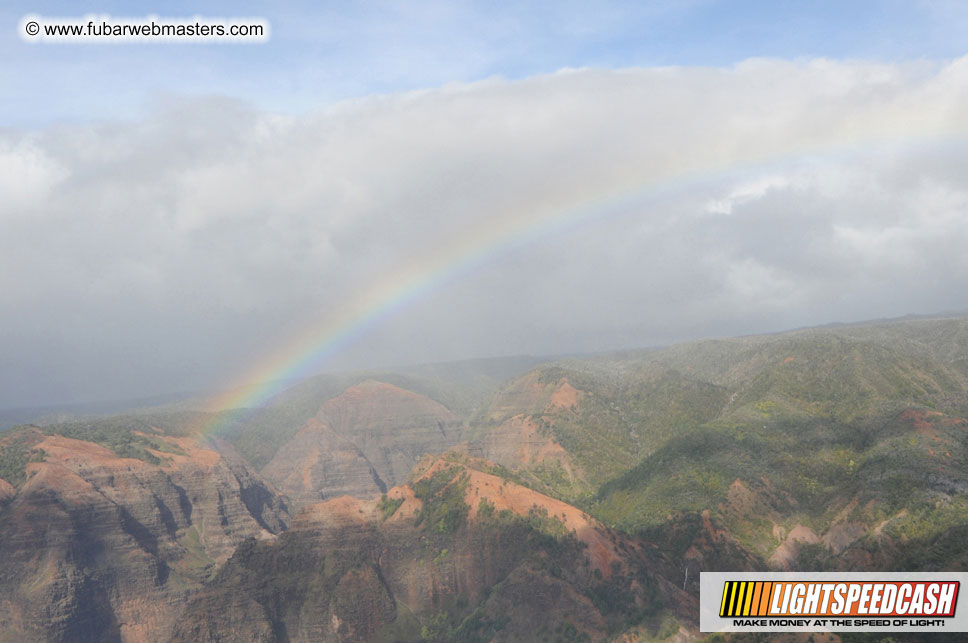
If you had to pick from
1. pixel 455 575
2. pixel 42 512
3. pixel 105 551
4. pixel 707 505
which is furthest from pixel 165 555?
pixel 707 505

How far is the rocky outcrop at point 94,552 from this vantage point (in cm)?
15338

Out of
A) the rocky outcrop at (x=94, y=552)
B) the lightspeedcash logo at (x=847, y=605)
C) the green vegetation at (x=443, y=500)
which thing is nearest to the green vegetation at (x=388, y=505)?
the green vegetation at (x=443, y=500)

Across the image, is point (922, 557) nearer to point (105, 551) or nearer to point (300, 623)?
point (300, 623)

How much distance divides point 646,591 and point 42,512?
14223 cm

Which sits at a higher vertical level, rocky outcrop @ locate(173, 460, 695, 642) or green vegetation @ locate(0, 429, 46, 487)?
green vegetation @ locate(0, 429, 46, 487)

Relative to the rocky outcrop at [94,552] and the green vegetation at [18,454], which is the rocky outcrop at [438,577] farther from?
the green vegetation at [18,454]

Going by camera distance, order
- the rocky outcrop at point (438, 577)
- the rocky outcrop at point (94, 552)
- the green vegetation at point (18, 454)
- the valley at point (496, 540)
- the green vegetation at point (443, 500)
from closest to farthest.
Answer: the rocky outcrop at point (438, 577) → the valley at point (496, 540) → the green vegetation at point (443, 500) → the rocky outcrop at point (94, 552) → the green vegetation at point (18, 454)

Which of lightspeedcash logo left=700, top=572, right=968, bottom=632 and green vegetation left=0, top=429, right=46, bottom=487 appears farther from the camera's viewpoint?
green vegetation left=0, top=429, right=46, bottom=487

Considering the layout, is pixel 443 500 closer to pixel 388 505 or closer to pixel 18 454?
pixel 388 505

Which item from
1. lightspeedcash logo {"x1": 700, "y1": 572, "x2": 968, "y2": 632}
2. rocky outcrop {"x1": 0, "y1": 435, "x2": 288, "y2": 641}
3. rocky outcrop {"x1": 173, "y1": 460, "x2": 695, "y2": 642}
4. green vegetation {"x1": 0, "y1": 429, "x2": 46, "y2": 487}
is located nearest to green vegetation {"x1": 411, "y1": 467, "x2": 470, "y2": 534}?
rocky outcrop {"x1": 173, "y1": 460, "x2": 695, "y2": 642}

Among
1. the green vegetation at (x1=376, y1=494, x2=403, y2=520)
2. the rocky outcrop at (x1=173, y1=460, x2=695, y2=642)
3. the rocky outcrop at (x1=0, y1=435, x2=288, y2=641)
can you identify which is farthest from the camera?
the rocky outcrop at (x1=0, y1=435, x2=288, y2=641)

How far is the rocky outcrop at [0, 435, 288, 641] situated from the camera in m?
153

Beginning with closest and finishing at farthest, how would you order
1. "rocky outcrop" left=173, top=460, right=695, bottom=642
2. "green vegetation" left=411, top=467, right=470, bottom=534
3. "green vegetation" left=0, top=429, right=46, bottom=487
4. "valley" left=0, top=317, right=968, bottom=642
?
"rocky outcrop" left=173, top=460, right=695, bottom=642 < "valley" left=0, top=317, right=968, bottom=642 < "green vegetation" left=411, top=467, right=470, bottom=534 < "green vegetation" left=0, top=429, right=46, bottom=487

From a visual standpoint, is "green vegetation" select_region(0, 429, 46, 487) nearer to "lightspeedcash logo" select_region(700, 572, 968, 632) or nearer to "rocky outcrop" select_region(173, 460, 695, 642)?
"rocky outcrop" select_region(173, 460, 695, 642)
